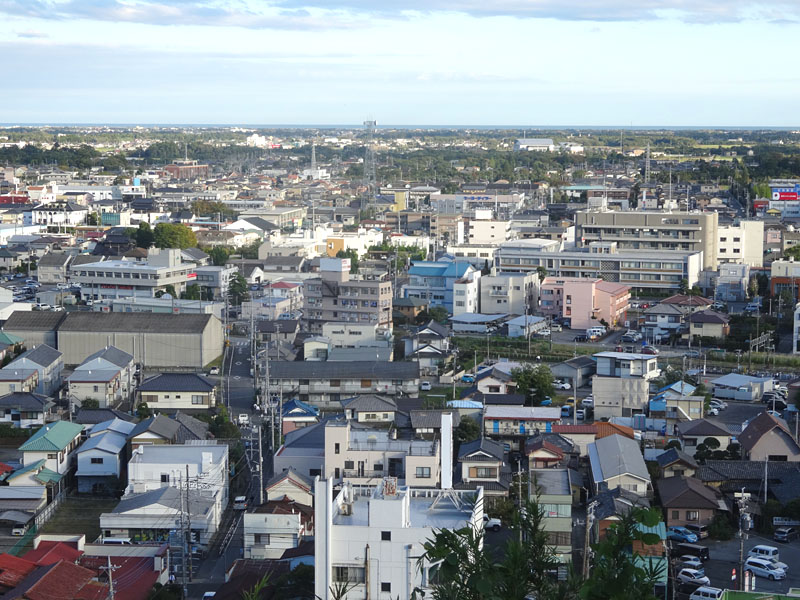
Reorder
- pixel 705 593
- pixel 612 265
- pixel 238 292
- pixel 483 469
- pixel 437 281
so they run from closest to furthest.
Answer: pixel 705 593, pixel 483 469, pixel 437 281, pixel 238 292, pixel 612 265

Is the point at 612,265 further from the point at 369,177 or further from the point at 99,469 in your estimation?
the point at 369,177

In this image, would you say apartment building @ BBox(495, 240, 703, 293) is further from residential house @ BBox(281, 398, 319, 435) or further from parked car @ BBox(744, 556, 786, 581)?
parked car @ BBox(744, 556, 786, 581)

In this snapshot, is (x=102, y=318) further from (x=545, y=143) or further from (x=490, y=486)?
(x=545, y=143)

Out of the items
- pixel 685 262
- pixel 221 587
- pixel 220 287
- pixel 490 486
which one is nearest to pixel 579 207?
pixel 685 262

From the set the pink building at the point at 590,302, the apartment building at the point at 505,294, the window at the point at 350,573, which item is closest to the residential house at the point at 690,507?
the window at the point at 350,573

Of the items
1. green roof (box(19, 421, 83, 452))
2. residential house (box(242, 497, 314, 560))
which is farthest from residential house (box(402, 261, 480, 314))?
residential house (box(242, 497, 314, 560))

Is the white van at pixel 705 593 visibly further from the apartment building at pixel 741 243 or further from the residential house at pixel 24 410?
the apartment building at pixel 741 243

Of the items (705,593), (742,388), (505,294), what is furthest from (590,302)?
(705,593)
